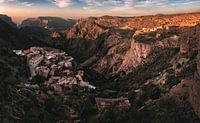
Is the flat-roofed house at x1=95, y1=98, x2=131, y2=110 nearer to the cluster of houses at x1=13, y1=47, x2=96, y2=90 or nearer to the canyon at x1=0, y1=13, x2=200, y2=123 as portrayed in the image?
the canyon at x1=0, y1=13, x2=200, y2=123

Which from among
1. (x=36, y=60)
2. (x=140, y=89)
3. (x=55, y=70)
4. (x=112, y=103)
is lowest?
(x=140, y=89)

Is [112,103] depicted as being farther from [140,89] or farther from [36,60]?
[36,60]

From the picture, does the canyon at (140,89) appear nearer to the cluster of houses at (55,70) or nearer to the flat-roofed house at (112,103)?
the flat-roofed house at (112,103)

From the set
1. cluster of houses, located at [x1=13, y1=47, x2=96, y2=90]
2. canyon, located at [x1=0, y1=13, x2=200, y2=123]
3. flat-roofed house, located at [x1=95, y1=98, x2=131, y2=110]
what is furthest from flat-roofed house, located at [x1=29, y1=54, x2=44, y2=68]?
flat-roofed house, located at [x1=95, y1=98, x2=131, y2=110]

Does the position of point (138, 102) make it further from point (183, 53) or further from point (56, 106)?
point (183, 53)

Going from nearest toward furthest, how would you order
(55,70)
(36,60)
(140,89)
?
(140,89), (55,70), (36,60)

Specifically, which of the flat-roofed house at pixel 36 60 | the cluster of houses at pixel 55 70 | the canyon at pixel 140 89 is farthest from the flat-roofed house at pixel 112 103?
the flat-roofed house at pixel 36 60

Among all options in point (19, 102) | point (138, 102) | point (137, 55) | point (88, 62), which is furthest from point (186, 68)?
point (88, 62)

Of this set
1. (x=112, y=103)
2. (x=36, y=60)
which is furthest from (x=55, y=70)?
(x=112, y=103)
